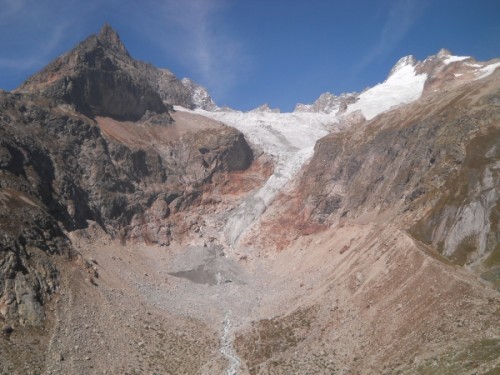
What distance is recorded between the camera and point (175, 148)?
110500mm

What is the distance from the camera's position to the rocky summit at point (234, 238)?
4428cm

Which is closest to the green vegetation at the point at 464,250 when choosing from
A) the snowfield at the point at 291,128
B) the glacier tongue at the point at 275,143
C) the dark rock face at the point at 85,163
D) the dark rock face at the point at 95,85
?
the dark rock face at the point at 85,163

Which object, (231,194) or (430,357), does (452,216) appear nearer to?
(430,357)

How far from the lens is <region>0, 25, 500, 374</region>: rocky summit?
4428cm

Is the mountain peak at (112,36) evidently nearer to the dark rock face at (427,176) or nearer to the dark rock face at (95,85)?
the dark rock face at (95,85)

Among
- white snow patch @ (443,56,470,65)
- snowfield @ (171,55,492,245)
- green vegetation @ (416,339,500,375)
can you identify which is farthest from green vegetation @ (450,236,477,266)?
white snow patch @ (443,56,470,65)

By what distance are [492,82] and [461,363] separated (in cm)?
5969

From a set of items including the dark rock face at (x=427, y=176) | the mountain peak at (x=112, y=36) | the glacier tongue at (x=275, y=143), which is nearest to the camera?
the dark rock face at (x=427, y=176)

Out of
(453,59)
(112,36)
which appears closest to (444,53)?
(453,59)

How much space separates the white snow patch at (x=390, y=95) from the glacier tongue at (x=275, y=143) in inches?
448

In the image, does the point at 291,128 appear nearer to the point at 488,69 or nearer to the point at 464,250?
the point at 488,69

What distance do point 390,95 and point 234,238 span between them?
99819 millimetres

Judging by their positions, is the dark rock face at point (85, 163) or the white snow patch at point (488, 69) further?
the white snow patch at point (488, 69)

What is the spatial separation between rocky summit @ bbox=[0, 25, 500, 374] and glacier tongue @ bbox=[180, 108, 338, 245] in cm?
76
